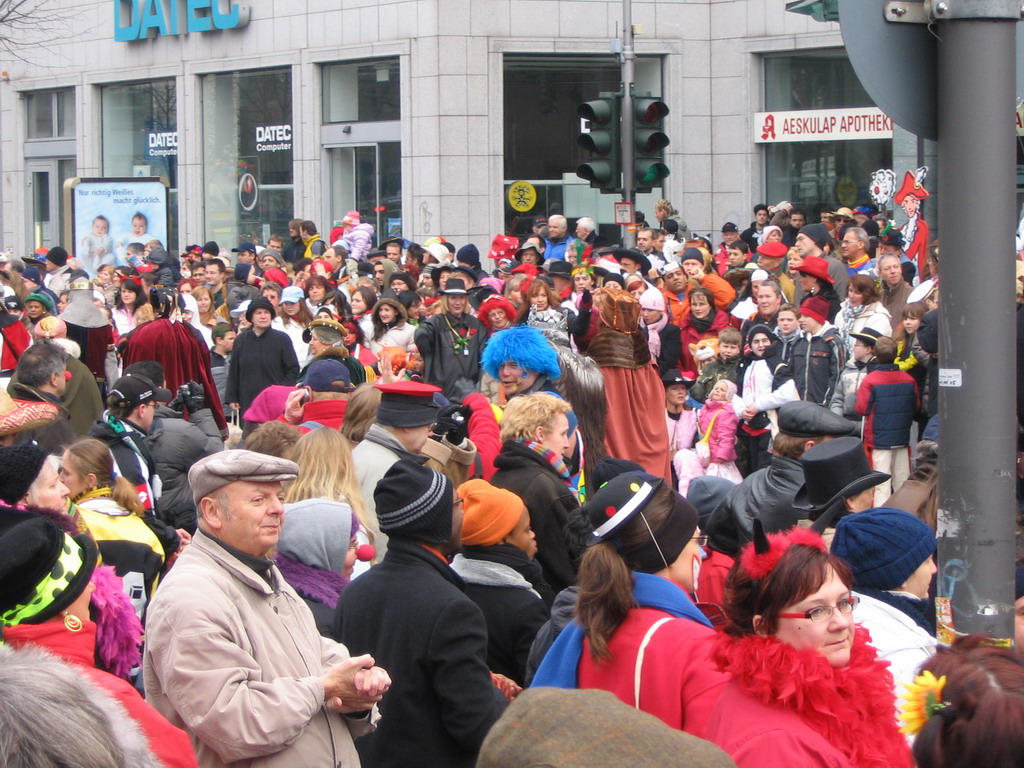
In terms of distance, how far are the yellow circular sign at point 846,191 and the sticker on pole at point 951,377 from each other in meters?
21.3

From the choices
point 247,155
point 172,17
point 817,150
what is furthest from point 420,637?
point 172,17

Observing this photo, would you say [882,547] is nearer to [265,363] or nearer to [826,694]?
[826,694]

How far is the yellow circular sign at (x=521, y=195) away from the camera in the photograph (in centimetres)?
2462

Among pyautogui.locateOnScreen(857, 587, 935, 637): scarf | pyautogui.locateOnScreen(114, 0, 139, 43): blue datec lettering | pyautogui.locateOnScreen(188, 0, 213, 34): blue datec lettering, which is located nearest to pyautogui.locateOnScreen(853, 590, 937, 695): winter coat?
pyautogui.locateOnScreen(857, 587, 935, 637): scarf

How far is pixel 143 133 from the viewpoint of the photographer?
29.2 metres

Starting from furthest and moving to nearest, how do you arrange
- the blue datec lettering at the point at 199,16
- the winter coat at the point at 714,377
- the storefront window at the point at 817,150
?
the blue datec lettering at the point at 199,16 < the storefront window at the point at 817,150 < the winter coat at the point at 714,377

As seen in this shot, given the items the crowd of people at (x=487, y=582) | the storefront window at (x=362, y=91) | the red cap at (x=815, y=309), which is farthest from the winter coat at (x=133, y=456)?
the storefront window at (x=362, y=91)

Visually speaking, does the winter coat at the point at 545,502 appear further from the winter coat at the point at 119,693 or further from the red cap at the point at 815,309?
the red cap at the point at 815,309

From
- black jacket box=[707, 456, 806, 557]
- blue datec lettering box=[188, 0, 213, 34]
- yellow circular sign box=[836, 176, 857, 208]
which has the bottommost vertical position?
black jacket box=[707, 456, 806, 557]

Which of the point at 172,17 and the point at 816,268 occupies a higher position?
the point at 172,17

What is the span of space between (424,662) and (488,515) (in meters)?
0.98

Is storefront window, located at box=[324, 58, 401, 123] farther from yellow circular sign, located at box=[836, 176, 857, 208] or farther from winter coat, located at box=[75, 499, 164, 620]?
winter coat, located at box=[75, 499, 164, 620]

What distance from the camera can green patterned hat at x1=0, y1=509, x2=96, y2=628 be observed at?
3514 millimetres

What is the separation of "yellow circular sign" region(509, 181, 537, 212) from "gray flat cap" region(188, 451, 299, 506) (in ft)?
68.3
